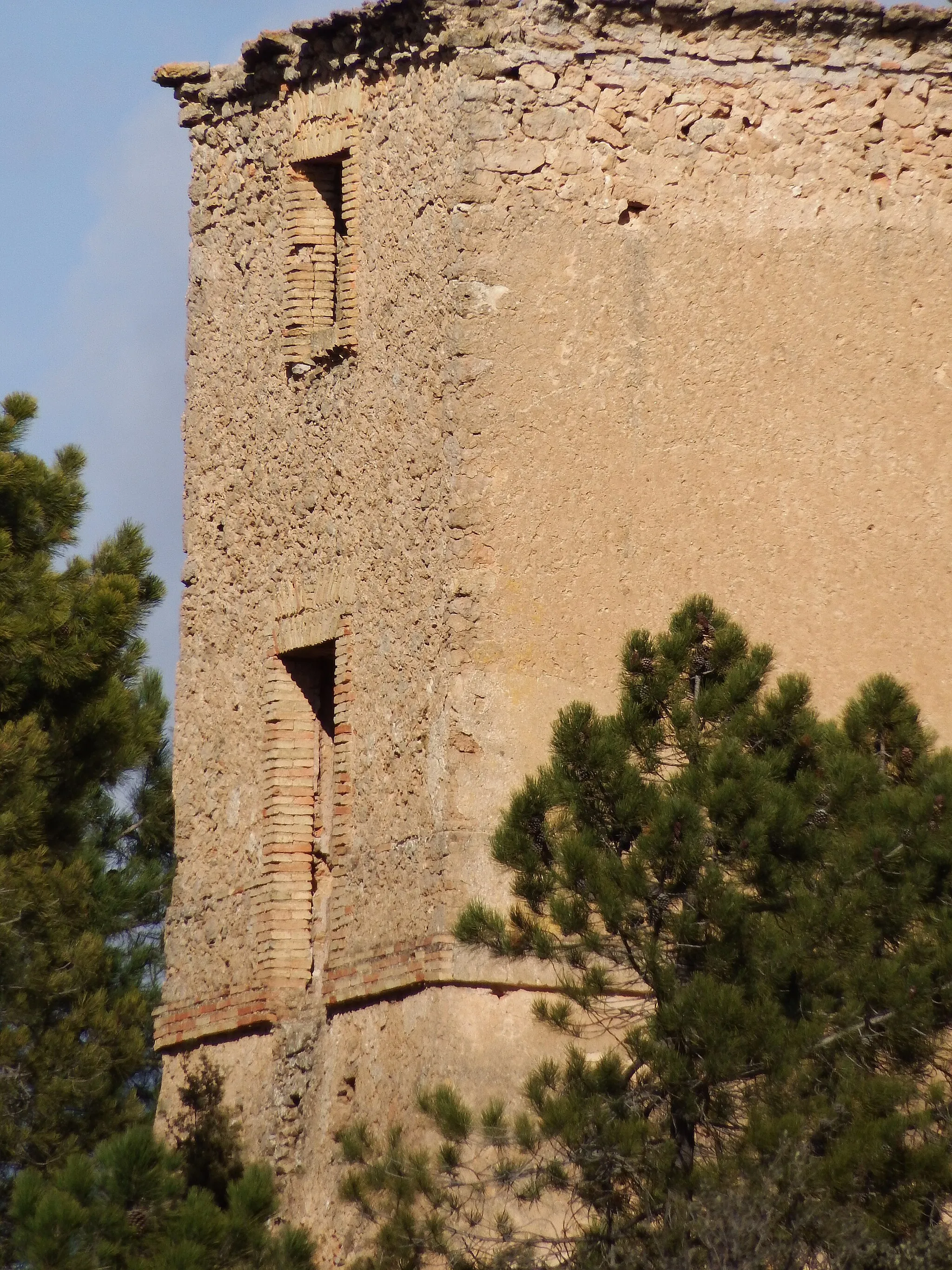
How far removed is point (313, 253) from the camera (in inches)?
466

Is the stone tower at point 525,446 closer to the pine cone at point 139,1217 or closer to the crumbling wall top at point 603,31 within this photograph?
the crumbling wall top at point 603,31

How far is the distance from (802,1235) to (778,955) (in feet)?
3.22

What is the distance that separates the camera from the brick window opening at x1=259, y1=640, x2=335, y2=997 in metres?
11.2

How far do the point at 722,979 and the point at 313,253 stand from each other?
16.1 feet

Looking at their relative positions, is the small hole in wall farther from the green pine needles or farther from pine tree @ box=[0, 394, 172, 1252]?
pine tree @ box=[0, 394, 172, 1252]

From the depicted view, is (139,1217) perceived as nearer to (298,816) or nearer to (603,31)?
(298,816)

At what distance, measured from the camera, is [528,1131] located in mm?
8367

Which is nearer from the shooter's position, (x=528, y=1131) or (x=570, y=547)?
(x=528, y=1131)

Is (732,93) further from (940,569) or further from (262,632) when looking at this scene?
(262,632)

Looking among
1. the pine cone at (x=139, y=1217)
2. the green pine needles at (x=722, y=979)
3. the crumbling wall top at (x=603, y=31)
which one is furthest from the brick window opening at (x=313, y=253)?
the pine cone at (x=139, y=1217)

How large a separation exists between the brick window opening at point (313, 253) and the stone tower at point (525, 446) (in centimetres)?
5

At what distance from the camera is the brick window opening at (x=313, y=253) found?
1173cm

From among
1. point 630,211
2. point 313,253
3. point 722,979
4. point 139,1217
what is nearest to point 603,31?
point 630,211

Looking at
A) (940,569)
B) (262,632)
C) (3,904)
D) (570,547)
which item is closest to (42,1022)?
(3,904)
